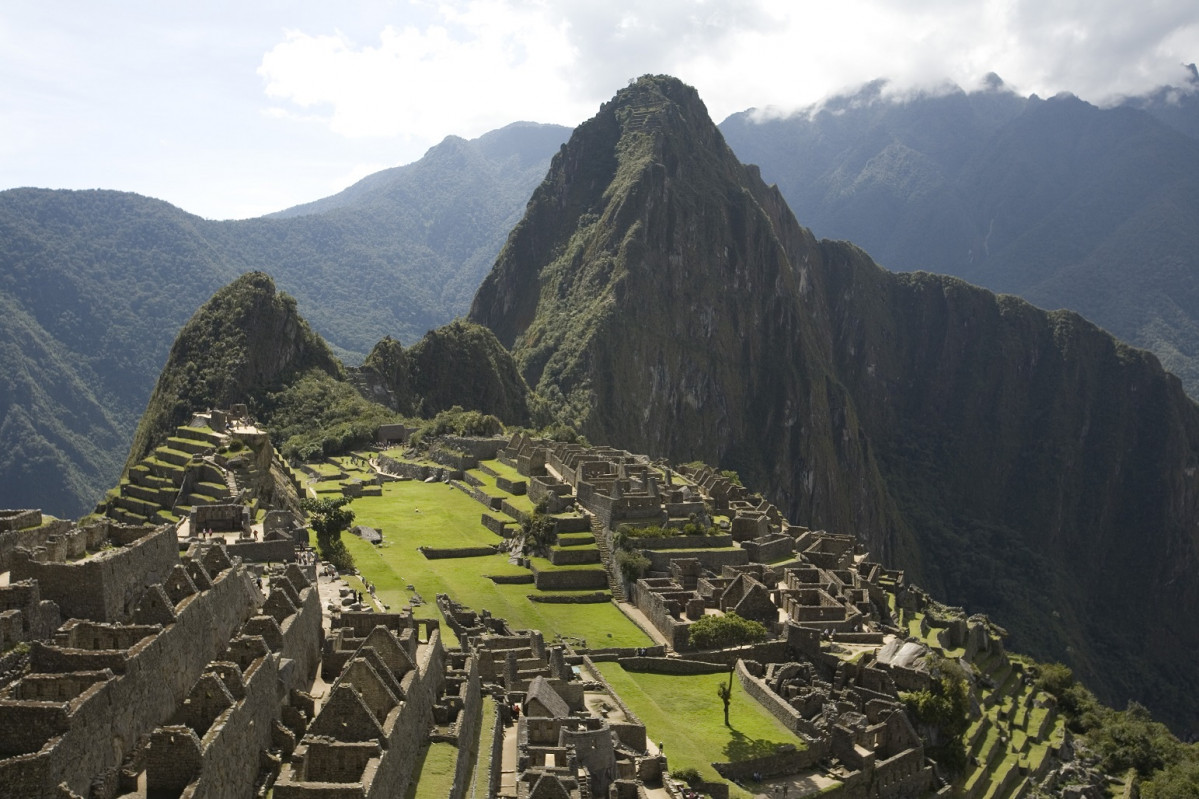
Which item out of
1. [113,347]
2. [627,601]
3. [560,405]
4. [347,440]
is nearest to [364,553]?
[627,601]

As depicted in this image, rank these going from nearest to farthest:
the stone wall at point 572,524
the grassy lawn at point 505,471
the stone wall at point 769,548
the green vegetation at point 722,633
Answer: the green vegetation at point 722,633, the stone wall at point 572,524, the stone wall at point 769,548, the grassy lawn at point 505,471

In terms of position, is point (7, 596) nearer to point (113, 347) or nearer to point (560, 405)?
point (113, 347)

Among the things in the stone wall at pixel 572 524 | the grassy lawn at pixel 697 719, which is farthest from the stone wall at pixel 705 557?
the grassy lawn at pixel 697 719

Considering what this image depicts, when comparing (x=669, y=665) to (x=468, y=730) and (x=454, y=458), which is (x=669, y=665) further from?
(x=454, y=458)

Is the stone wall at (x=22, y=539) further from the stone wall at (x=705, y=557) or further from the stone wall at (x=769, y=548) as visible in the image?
the stone wall at (x=769, y=548)

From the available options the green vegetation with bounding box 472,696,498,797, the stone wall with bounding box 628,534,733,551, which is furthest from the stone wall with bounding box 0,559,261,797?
the stone wall with bounding box 628,534,733,551
